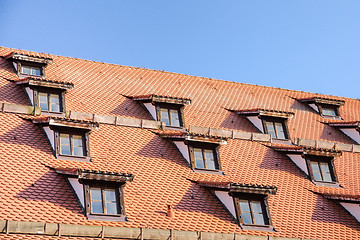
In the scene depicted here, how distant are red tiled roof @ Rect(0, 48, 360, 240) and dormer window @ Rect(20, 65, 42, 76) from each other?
666 mm

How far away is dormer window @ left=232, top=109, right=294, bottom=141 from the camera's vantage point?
Result: 135 ft

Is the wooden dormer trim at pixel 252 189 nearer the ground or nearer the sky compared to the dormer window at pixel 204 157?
nearer the ground

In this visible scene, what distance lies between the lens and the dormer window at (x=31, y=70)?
3922 cm

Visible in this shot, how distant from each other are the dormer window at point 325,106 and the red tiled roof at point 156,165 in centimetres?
154

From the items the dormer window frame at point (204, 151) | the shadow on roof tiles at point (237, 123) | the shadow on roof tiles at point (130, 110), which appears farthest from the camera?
the shadow on roof tiles at point (237, 123)

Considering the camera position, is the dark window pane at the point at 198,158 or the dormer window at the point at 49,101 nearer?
the dark window pane at the point at 198,158

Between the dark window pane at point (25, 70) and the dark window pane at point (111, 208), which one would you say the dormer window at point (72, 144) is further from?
the dark window pane at point (25, 70)

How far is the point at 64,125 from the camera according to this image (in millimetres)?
32500

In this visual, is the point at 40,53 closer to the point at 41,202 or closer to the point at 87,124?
the point at 87,124

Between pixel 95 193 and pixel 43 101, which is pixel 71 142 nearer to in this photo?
pixel 95 193

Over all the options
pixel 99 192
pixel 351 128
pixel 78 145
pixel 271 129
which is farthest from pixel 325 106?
pixel 99 192

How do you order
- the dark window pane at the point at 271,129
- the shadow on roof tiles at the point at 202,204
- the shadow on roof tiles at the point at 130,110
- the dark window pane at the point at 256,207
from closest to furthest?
the shadow on roof tiles at the point at 202,204 → the dark window pane at the point at 256,207 → the shadow on roof tiles at the point at 130,110 → the dark window pane at the point at 271,129

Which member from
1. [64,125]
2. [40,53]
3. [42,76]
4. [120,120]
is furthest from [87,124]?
[40,53]

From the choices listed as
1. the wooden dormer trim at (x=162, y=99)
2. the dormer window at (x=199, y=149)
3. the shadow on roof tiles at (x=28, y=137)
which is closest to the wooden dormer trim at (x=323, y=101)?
the wooden dormer trim at (x=162, y=99)
